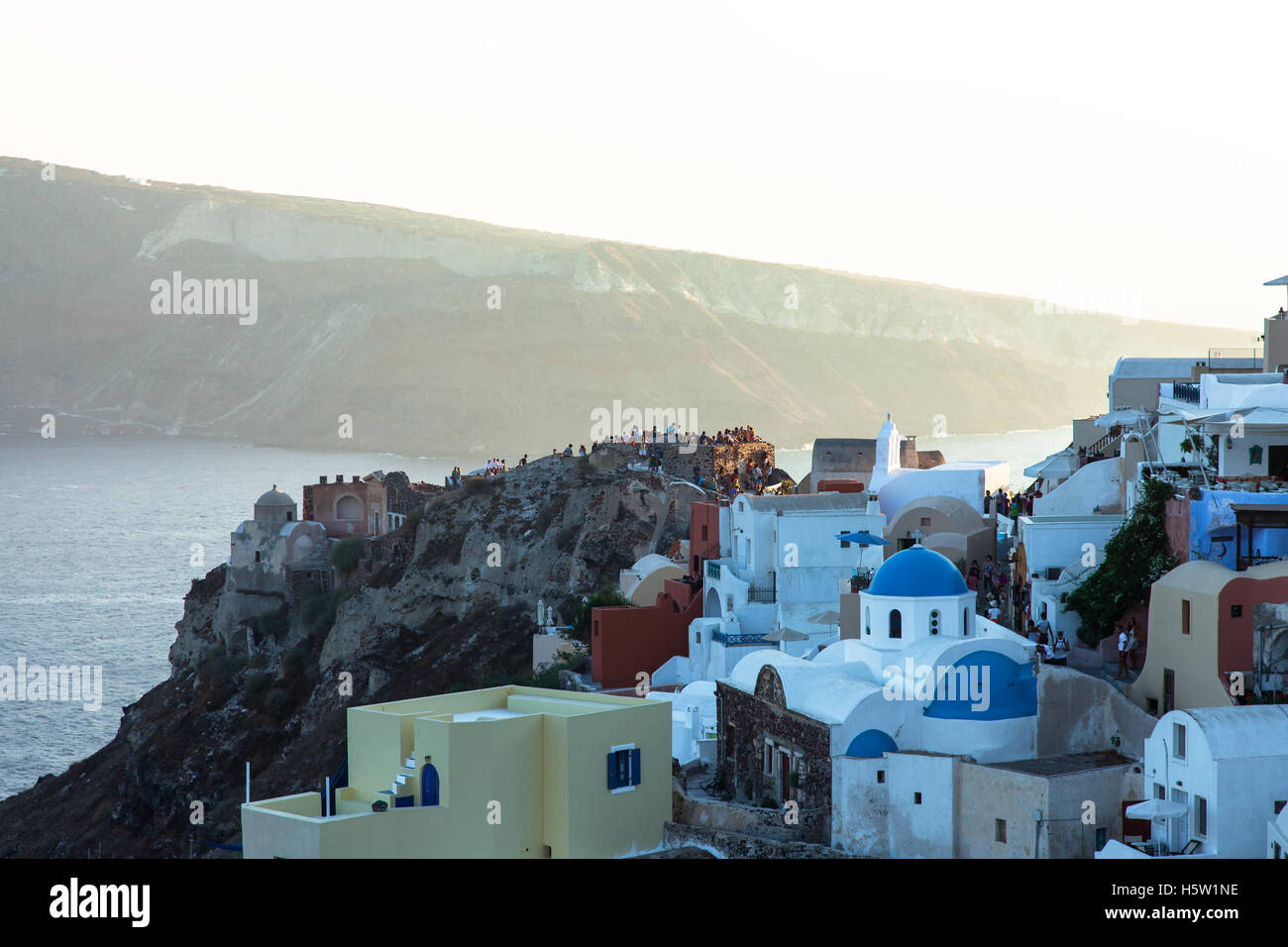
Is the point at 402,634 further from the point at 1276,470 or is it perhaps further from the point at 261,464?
the point at 261,464

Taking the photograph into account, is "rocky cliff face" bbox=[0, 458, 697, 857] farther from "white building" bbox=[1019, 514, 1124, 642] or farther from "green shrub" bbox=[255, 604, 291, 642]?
"white building" bbox=[1019, 514, 1124, 642]

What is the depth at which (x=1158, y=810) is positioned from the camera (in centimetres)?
1823

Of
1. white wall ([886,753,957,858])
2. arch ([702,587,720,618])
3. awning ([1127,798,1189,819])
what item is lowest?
white wall ([886,753,957,858])

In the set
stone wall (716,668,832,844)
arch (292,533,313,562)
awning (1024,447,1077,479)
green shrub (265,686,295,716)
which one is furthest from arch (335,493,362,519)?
stone wall (716,668,832,844)

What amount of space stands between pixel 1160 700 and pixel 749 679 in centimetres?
585

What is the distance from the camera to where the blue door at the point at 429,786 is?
20.4 m

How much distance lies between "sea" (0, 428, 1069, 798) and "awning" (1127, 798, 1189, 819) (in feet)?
142

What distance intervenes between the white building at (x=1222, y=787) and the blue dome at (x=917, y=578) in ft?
16.0

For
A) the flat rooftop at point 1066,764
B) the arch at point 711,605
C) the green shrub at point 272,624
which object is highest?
the arch at point 711,605

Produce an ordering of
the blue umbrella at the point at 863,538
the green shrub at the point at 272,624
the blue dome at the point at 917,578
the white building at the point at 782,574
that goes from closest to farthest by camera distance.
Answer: the blue dome at the point at 917,578
the blue umbrella at the point at 863,538
the white building at the point at 782,574
the green shrub at the point at 272,624

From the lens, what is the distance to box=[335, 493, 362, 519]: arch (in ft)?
182

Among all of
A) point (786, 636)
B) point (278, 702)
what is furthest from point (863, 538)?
point (278, 702)

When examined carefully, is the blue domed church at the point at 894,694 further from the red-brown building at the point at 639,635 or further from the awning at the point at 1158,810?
the red-brown building at the point at 639,635

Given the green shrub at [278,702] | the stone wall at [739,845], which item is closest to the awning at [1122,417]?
the stone wall at [739,845]
